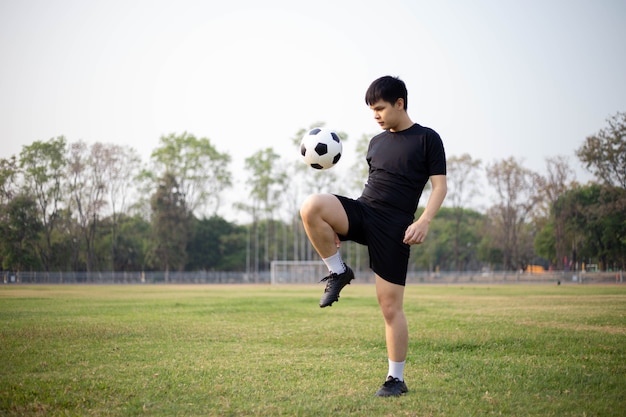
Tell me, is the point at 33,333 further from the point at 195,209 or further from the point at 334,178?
the point at 195,209

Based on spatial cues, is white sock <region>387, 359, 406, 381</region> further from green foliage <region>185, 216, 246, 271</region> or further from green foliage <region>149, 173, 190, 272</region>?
green foliage <region>185, 216, 246, 271</region>

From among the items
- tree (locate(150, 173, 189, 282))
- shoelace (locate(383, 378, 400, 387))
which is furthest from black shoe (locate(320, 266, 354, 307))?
tree (locate(150, 173, 189, 282))

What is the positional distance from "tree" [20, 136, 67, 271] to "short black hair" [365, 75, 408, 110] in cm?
4365

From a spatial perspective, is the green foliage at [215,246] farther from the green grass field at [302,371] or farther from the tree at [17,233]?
the green grass field at [302,371]

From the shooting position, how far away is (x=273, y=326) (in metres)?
10.6

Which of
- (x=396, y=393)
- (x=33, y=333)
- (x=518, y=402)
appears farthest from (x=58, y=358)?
(x=518, y=402)

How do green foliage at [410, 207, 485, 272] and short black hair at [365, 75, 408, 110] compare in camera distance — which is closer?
short black hair at [365, 75, 408, 110]

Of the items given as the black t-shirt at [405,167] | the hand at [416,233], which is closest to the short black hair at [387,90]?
the black t-shirt at [405,167]

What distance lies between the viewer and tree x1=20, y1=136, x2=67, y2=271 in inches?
1790

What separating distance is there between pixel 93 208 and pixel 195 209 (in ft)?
45.6

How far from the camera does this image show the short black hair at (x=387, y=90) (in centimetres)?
490

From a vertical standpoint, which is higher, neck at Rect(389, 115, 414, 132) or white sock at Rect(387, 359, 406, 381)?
neck at Rect(389, 115, 414, 132)

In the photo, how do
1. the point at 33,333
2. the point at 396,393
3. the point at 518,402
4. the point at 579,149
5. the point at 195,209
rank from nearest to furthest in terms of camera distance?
1. the point at 518,402
2. the point at 396,393
3. the point at 33,333
4. the point at 579,149
5. the point at 195,209

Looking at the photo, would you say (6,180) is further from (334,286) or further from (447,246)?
(447,246)
